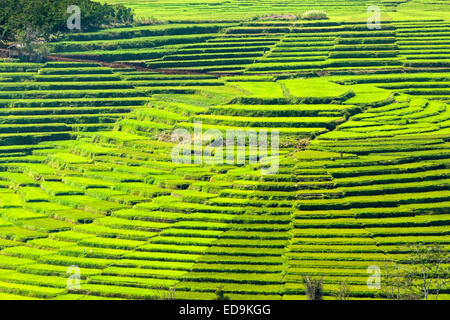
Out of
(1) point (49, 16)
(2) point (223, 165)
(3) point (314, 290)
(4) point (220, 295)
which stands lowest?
(4) point (220, 295)

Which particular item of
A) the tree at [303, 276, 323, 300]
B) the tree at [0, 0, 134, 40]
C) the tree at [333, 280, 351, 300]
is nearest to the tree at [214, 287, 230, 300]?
the tree at [303, 276, 323, 300]

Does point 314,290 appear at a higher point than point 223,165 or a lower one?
lower

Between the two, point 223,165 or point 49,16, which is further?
point 49,16

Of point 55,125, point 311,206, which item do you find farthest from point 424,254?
point 55,125

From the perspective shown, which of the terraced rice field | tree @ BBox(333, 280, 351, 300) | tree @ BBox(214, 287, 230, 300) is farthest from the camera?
the terraced rice field

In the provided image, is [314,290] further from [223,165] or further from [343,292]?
[223,165]

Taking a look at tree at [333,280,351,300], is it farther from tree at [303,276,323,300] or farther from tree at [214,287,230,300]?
tree at [214,287,230,300]

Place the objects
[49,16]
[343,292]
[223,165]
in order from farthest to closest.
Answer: [49,16]
[223,165]
[343,292]

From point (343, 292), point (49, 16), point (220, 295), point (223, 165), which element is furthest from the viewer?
point (49, 16)

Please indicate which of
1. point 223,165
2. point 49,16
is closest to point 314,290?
point 223,165
